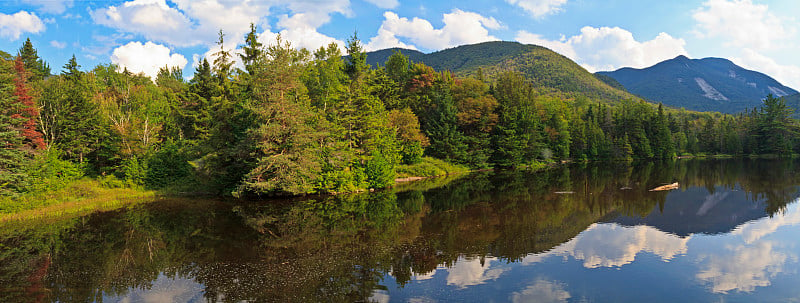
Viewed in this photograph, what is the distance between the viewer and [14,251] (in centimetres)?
1644

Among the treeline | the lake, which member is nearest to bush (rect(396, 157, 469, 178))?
the treeline

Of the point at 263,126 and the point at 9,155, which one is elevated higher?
the point at 263,126

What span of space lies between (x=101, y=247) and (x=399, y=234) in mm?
13668

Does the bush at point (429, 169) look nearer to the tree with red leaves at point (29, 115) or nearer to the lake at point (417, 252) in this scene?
the lake at point (417, 252)

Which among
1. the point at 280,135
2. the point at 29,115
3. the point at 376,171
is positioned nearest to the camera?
the point at 280,135

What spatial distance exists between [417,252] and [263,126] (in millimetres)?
17105

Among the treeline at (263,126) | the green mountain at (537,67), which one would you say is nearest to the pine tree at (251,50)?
the treeline at (263,126)

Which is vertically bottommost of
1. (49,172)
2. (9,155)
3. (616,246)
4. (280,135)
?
(616,246)

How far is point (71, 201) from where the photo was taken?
27.4m

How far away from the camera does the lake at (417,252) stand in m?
11.8

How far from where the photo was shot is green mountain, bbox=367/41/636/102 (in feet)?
484

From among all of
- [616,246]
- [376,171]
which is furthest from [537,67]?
[616,246]

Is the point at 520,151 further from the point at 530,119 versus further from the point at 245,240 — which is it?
the point at 245,240

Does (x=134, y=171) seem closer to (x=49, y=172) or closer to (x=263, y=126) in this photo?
(x=49, y=172)
